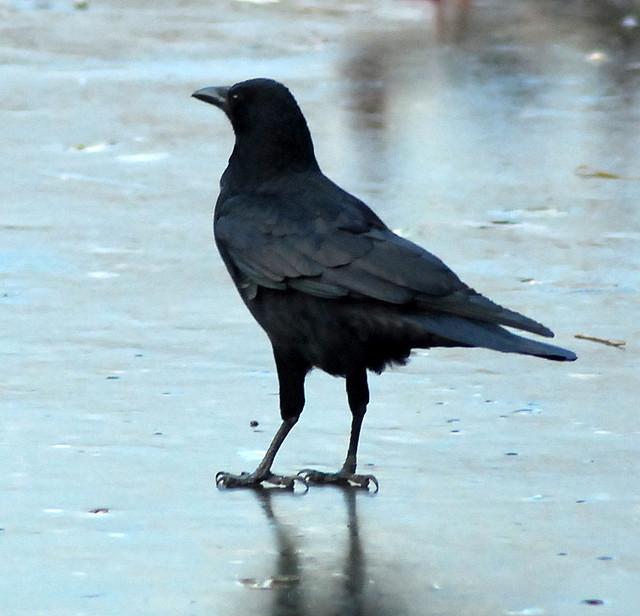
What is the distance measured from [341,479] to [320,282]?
57 centimetres

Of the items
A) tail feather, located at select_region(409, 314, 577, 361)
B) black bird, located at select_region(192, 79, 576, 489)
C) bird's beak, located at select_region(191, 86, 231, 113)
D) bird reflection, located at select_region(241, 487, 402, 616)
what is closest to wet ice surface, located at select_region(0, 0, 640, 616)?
bird reflection, located at select_region(241, 487, 402, 616)

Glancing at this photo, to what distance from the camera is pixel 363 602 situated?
3789 millimetres

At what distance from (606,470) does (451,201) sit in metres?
4.59

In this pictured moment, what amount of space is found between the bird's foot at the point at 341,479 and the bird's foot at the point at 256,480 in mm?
21

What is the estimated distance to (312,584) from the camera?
12.8ft

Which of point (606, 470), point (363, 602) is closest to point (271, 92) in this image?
point (606, 470)

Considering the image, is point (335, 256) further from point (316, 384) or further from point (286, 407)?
point (316, 384)

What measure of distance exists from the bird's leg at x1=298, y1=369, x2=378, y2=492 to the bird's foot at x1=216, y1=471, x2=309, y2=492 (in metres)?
0.04

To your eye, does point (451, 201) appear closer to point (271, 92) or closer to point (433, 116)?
point (433, 116)

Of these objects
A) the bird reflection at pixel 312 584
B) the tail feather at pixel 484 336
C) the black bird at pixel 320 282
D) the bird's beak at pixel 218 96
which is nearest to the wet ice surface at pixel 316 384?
the bird reflection at pixel 312 584

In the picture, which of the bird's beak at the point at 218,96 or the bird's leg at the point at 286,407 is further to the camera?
the bird's beak at the point at 218,96

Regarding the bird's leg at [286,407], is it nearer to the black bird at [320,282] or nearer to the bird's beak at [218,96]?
the black bird at [320,282]

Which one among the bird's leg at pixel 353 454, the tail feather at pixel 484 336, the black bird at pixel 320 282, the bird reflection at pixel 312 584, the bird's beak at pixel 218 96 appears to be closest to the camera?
the bird reflection at pixel 312 584

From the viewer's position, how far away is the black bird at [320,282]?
461cm
